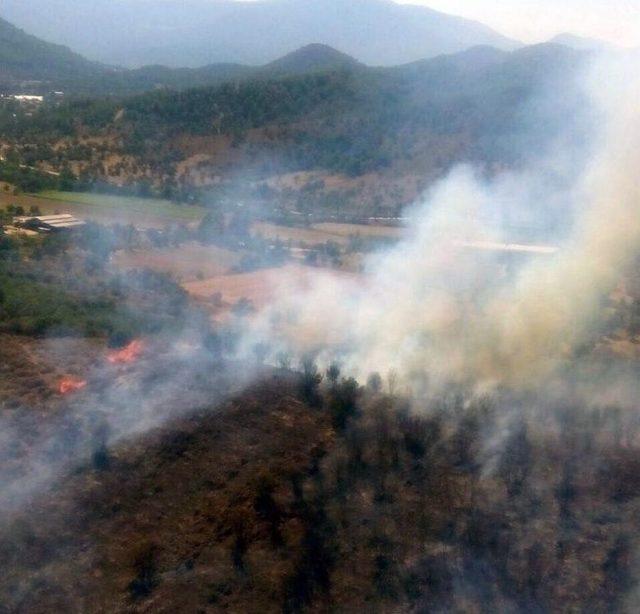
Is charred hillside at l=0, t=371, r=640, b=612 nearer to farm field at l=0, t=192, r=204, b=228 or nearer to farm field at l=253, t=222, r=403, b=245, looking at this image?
farm field at l=253, t=222, r=403, b=245

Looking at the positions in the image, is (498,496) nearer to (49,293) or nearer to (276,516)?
(276,516)

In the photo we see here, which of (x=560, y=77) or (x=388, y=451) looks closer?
(x=388, y=451)

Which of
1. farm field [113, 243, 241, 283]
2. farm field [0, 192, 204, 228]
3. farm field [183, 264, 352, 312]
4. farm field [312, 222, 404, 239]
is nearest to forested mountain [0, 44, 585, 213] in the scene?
farm field [0, 192, 204, 228]

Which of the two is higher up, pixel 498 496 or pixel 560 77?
pixel 560 77

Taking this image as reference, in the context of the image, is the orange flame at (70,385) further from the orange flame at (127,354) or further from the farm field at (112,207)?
the farm field at (112,207)

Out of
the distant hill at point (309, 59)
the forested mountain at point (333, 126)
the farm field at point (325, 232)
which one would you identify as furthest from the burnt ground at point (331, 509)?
the distant hill at point (309, 59)

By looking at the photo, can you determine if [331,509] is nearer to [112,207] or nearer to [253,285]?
[253,285]

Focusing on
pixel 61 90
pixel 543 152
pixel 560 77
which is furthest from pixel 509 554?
pixel 61 90
